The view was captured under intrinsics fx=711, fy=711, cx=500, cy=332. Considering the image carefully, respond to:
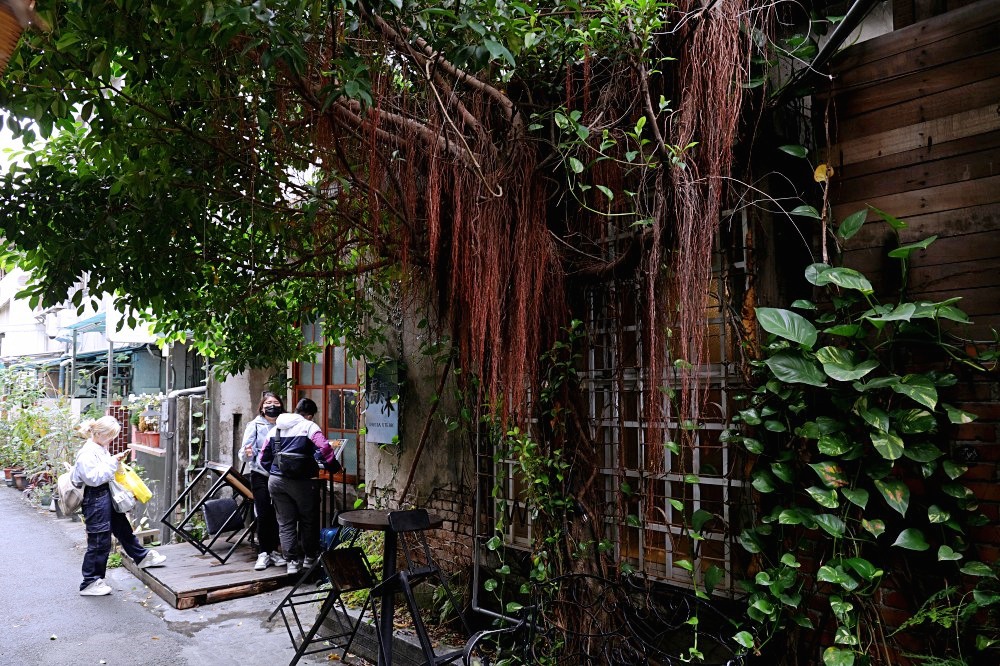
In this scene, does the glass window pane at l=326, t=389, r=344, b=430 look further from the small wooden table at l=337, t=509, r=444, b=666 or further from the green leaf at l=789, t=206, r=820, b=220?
the green leaf at l=789, t=206, r=820, b=220

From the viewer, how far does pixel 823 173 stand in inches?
137

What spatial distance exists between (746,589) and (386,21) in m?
3.52

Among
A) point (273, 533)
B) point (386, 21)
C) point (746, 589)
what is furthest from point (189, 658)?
point (386, 21)

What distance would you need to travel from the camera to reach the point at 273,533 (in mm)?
8039

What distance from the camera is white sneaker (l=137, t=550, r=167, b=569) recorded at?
25.5 feet

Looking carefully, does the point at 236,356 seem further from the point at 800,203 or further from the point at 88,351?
the point at 88,351

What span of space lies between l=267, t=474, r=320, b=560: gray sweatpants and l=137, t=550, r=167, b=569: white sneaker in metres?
1.56

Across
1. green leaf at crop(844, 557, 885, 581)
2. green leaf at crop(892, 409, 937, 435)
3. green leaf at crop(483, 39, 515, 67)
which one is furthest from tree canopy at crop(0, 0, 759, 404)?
green leaf at crop(844, 557, 885, 581)

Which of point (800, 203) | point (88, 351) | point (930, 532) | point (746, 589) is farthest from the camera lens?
point (88, 351)

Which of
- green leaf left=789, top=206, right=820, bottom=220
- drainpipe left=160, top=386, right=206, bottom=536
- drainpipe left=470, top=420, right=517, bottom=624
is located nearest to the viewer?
green leaf left=789, top=206, right=820, bottom=220

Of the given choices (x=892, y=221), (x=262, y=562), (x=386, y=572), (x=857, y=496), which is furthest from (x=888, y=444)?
(x=262, y=562)

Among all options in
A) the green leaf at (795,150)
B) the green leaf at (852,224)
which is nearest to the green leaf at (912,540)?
the green leaf at (852,224)

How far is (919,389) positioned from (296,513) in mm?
6010

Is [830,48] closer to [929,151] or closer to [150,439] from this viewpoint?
[929,151]
